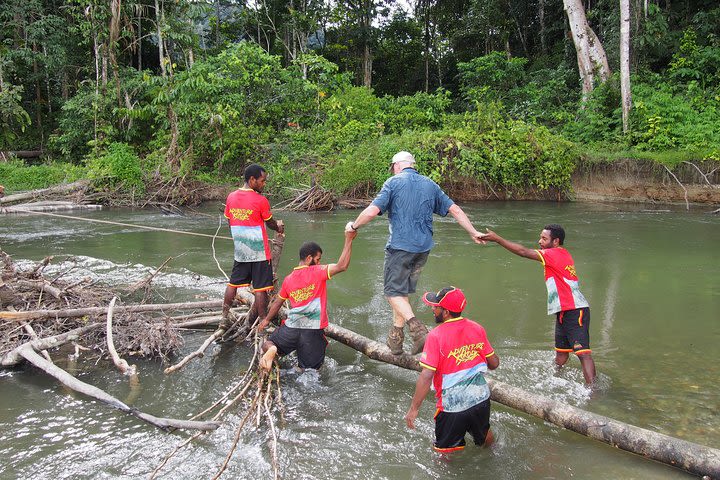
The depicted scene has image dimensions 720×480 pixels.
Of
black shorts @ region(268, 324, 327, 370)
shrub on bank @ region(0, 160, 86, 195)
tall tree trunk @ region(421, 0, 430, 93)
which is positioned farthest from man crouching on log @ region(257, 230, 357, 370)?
tall tree trunk @ region(421, 0, 430, 93)

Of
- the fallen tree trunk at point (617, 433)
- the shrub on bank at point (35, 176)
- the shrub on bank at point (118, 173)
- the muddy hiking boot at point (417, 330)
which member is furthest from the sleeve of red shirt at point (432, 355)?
the shrub on bank at point (35, 176)

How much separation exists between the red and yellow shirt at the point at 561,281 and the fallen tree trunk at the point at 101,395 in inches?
123

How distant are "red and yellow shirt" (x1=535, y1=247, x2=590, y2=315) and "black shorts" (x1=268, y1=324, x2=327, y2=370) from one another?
7.12ft

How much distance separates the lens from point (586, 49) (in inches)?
770

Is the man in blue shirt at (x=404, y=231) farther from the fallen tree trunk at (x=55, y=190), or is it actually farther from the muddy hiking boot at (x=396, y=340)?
the fallen tree trunk at (x=55, y=190)

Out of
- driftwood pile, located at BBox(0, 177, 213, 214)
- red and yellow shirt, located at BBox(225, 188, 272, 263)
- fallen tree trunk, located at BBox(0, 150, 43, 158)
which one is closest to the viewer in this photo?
red and yellow shirt, located at BBox(225, 188, 272, 263)

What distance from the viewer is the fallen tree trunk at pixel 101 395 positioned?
4.22 metres

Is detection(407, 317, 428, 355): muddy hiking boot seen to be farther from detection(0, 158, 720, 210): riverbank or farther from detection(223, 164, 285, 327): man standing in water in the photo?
detection(0, 158, 720, 210): riverbank

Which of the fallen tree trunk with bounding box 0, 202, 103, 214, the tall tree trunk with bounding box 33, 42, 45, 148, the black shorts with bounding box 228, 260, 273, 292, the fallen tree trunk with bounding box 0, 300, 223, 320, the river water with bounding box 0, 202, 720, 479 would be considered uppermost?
the tall tree trunk with bounding box 33, 42, 45, 148

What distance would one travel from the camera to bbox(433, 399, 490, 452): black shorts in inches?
153

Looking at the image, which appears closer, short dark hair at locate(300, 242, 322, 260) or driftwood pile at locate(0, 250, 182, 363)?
short dark hair at locate(300, 242, 322, 260)

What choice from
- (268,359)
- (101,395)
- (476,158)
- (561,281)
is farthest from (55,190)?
(561,281)

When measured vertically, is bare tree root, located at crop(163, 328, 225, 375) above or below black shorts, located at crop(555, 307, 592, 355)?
below

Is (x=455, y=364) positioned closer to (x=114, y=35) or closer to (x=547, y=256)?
(x=547, y=256)
